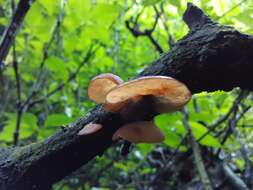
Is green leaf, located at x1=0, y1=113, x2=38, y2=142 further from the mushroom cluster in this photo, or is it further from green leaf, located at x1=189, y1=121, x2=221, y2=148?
the mushroom cluster

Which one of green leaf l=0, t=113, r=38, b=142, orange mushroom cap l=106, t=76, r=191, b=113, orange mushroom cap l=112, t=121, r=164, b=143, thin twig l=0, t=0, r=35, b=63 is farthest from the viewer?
green leaf l=0, t=113, r=38, b=142

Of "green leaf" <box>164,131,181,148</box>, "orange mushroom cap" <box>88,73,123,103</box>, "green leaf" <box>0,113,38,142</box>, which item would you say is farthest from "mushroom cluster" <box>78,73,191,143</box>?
"green leaf" <box>0,113,38,142</box>

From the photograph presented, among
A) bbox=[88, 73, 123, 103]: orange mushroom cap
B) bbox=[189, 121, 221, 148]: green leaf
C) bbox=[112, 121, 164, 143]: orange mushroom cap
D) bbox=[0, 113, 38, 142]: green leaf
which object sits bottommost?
bbox=[189, 121, 221, 148]: green leaf

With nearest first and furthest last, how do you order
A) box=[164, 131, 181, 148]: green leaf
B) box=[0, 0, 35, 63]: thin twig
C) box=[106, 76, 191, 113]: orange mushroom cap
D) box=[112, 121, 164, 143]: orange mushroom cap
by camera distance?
box=[106, 76, 191, 113]: orange mushroom cap
box=[112, 121, 164, 143]: orange mushroom cap
box=[0, 0, 35, 63]: thin twig
box=[164, 131, 181, 148]: green leaf

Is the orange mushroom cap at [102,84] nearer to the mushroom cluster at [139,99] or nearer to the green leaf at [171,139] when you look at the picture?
the mushroom cluster at [139,99]

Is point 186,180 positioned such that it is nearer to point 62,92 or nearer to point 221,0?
point 62,92

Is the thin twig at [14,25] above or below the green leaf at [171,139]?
above

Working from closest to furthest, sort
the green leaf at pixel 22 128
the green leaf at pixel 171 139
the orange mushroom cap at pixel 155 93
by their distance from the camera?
the orange mushroom cap at pixel 155 93 → the green leaf at pixel 171 139 → the green leaf at pixel 22 128

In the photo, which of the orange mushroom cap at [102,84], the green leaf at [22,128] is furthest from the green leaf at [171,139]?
the orange mushroom cap at [102,84]
